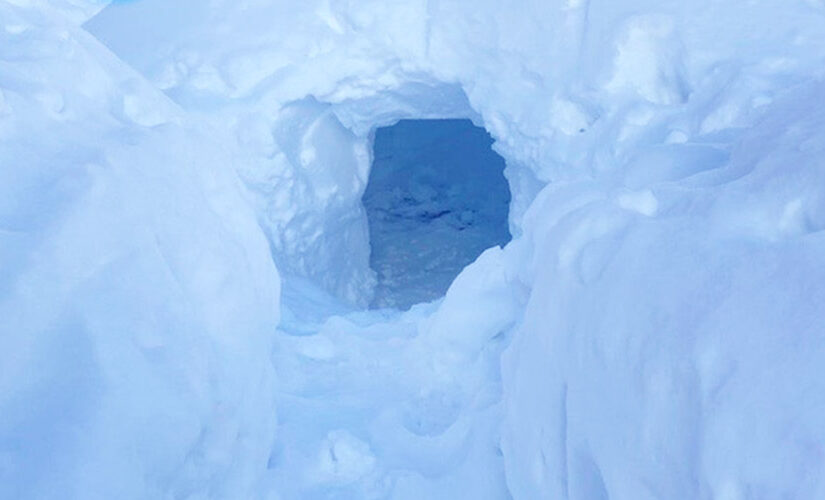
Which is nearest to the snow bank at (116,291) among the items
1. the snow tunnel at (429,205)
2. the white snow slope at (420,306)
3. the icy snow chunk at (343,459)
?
the white snow slope at (420,306)

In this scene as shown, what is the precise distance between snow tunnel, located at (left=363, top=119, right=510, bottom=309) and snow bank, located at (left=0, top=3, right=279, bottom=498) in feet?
11.0

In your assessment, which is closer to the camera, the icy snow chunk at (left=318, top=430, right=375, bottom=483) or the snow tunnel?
the icy snow chunk at (left=318, top=430, right=375, bottom=483)

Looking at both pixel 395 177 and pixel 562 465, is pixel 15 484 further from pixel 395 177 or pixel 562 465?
pixel 395 177

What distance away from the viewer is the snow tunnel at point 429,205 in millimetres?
6688

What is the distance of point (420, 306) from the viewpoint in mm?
4852

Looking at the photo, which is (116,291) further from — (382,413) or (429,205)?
(429,205)

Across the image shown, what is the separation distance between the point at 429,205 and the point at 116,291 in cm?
570

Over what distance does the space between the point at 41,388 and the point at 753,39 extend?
3.37 m

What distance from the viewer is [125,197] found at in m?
2.43

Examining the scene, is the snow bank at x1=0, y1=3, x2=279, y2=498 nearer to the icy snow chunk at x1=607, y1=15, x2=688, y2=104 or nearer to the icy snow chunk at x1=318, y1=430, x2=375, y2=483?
the icy snow chunk at x1=318, y1=430, x2=375, y2=483

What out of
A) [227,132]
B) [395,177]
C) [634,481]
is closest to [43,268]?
[634,481]

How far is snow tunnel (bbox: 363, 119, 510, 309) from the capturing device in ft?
21.9

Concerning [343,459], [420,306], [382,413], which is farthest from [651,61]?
[343,459]

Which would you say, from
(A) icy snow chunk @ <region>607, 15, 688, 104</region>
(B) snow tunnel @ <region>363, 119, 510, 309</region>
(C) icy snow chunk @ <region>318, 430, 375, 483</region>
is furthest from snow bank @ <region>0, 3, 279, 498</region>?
(B) snow tunnel @ <region>363, 119, 510, 309</region>
